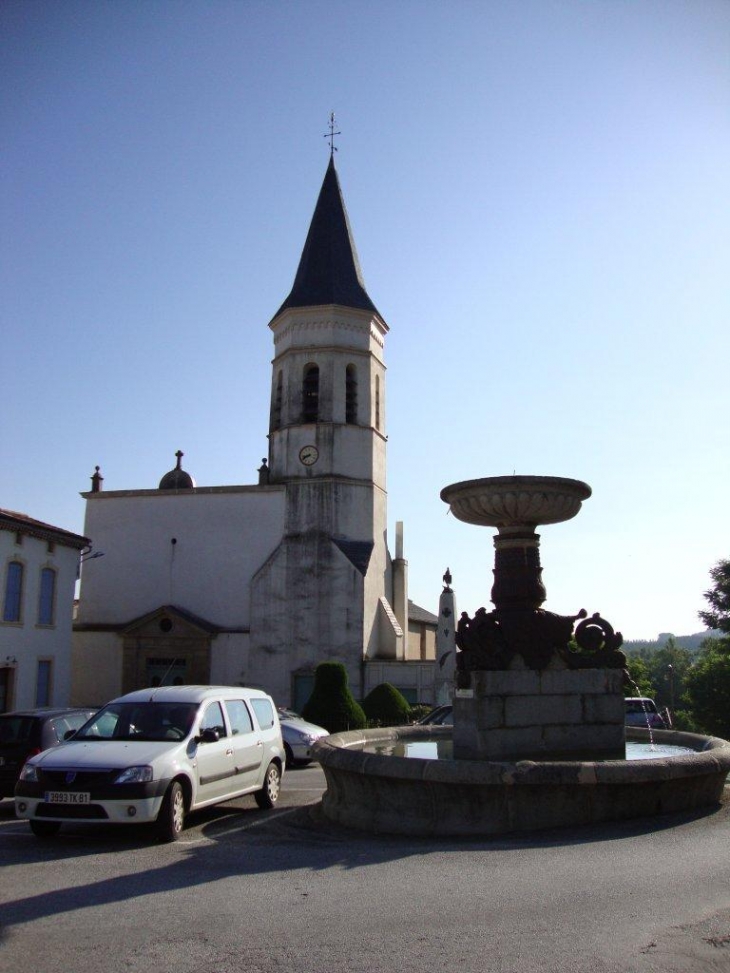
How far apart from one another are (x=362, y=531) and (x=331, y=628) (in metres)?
3.98

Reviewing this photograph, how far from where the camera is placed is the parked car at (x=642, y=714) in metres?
20.0

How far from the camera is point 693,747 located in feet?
36.8

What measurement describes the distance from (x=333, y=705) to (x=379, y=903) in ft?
66.6

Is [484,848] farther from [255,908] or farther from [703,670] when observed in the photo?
[703,670]

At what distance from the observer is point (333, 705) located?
85.3 feet

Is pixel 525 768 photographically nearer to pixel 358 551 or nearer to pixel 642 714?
pixel 642 714

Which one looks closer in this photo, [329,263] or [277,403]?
[277,403]

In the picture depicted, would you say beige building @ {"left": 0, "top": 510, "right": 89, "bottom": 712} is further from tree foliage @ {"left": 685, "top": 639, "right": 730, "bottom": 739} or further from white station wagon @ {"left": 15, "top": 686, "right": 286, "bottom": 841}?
tree foliage @ {"left": 685, "top": 639, "right": 730, "bottom": 739}

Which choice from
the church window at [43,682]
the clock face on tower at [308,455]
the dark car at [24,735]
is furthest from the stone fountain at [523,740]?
the clock face on tower at [308,455]

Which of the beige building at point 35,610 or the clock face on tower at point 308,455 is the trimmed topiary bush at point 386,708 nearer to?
the clock face on tower at point 308,455

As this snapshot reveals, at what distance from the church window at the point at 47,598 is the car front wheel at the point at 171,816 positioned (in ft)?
71.9

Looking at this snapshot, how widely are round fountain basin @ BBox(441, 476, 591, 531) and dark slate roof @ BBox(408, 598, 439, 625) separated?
32.3 meters

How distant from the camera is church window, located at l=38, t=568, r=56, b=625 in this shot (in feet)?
96.0

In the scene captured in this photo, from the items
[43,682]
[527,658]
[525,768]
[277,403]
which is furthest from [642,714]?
[277,403]
